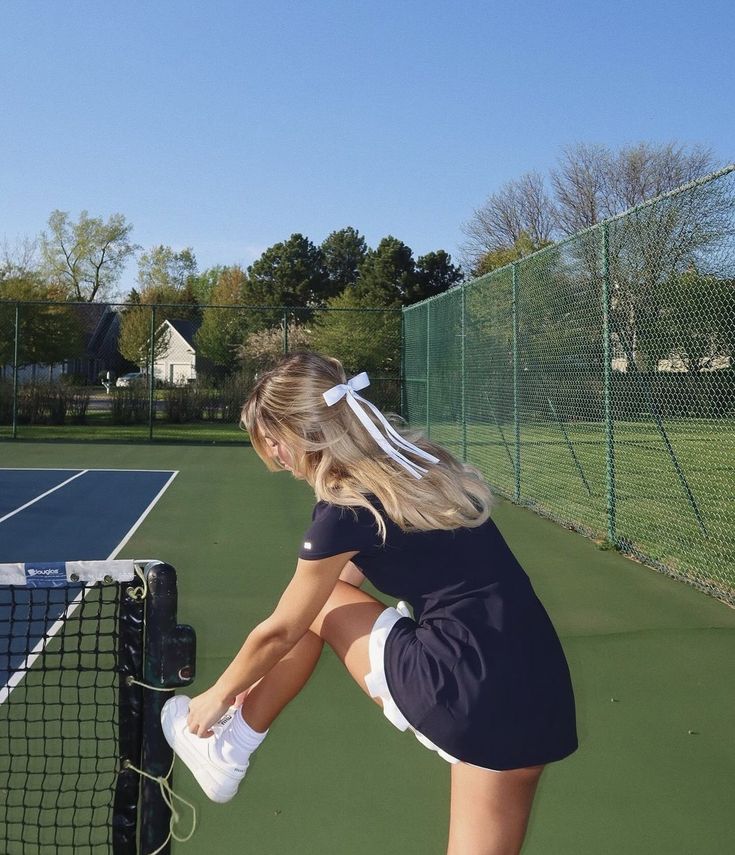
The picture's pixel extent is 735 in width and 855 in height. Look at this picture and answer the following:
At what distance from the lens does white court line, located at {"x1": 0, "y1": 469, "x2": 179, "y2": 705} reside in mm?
2619

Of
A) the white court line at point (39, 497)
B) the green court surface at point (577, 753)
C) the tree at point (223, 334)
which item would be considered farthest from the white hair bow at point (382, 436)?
the tree at point (223, 334)

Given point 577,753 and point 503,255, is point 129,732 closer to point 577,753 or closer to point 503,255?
point 577,753

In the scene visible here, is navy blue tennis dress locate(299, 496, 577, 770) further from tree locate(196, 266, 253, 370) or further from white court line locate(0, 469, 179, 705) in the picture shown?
tree locate(196, 266, 253, 370)

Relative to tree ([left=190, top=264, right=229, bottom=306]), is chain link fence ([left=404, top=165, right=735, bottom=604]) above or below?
below

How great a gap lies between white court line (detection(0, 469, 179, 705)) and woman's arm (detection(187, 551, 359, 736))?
0.46 metres

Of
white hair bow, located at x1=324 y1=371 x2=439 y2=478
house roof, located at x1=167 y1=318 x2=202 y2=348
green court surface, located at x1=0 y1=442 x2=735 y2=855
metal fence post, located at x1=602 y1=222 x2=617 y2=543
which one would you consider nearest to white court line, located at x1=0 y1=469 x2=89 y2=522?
green court surface, located at x1=0 y1=442 x2=735 y2=855

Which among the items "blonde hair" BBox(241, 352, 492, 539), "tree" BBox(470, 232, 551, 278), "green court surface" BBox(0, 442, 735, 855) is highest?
"tree" BBox(470, 232, 551, 278)

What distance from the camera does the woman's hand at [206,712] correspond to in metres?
1.84

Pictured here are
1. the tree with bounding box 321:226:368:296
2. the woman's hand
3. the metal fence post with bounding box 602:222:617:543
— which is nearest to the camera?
the woman's hand

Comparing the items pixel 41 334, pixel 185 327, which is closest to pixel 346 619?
pixel 41 334

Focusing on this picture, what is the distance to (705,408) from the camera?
336 inches

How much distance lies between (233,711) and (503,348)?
762cm

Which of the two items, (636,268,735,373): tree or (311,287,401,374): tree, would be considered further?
(311,287,401,374): tree

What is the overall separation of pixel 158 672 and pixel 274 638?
24cm
